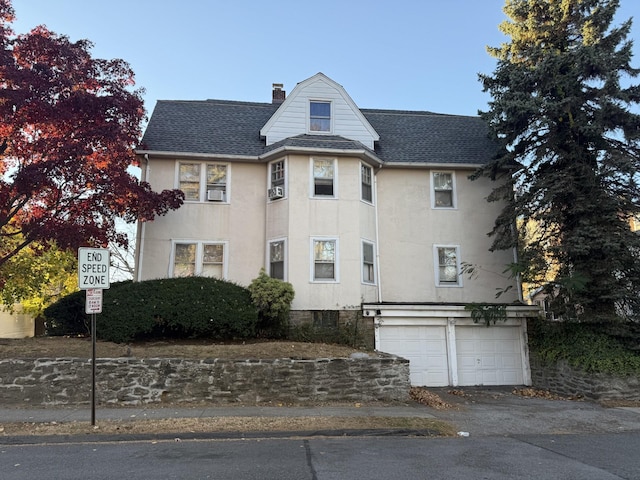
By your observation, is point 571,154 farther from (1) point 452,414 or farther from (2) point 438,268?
(1) point 452,414

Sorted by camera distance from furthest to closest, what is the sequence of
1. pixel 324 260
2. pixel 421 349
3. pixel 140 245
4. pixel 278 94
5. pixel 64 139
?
pixel 278 94 → pixel 140 245 → pixel 324 260 → pixel 421 349 → pixel 64 139

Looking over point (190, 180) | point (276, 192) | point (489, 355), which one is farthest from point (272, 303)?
point (489, 355)

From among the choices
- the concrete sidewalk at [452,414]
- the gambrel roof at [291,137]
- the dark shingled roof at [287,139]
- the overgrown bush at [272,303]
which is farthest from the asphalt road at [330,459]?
the dark shingled roof at [287,139]

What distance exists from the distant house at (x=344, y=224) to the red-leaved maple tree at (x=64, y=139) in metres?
2.52

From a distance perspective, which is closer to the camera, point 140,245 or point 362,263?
Result: point 362,263

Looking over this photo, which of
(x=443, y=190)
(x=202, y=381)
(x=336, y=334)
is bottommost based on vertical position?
(x=202, y=381)

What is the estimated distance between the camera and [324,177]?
1499cm

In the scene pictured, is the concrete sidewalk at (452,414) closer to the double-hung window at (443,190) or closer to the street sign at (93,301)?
the street sign at (93,301)

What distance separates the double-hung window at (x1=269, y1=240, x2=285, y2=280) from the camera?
14.5 m

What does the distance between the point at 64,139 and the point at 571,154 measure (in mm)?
13570

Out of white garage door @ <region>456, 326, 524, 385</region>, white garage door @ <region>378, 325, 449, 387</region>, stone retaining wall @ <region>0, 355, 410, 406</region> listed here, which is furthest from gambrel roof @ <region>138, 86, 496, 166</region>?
stone retaining wall @ <region>0, 355, 410, 406</region>

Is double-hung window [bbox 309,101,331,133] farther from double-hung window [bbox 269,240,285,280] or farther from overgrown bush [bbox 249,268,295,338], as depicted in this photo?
overgrown bush [bbox 249,268,295,338]

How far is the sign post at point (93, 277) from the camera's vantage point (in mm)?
7934

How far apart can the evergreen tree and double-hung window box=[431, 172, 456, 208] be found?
73.9 inches
